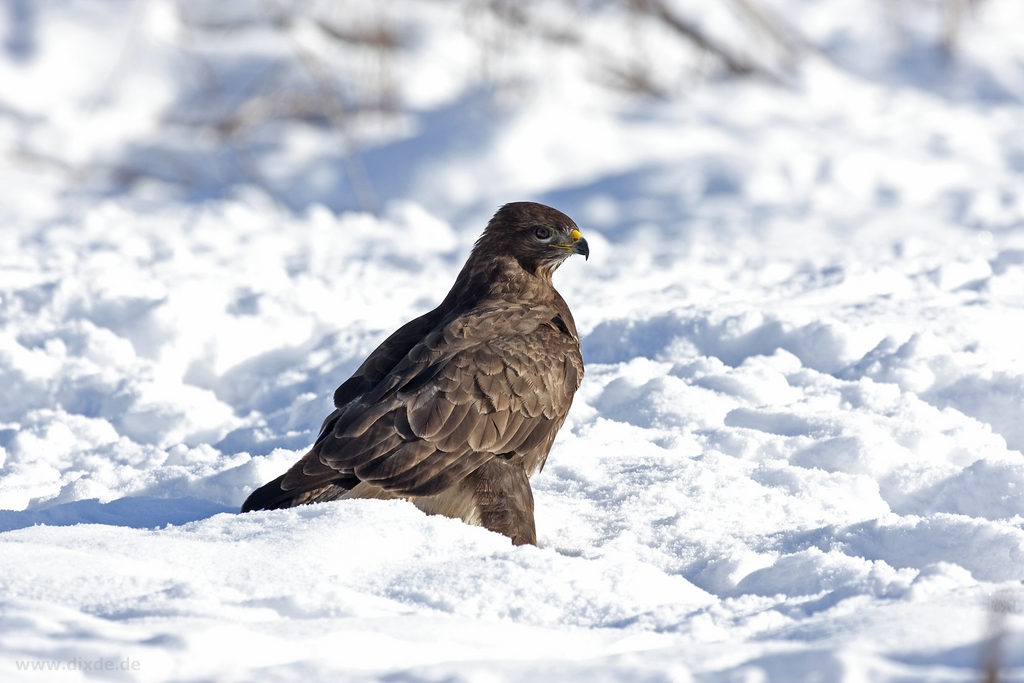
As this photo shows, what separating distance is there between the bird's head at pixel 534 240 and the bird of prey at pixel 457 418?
21 cm

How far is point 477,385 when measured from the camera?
11.9ft

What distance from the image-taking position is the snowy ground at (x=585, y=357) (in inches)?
97.2

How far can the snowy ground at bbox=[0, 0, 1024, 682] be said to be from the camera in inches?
97.2

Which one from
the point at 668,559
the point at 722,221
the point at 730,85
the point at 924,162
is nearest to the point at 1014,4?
the point at 730,85

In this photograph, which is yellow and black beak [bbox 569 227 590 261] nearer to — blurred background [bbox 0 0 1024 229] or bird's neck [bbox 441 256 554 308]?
bird's neck [bbox 441 256 554 308]

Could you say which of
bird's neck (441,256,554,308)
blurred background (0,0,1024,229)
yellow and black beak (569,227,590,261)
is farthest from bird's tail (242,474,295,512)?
blurred background (0,0,1024,229)

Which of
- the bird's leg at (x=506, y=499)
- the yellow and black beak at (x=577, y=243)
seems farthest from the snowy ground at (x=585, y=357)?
the yellow and black beak at (x=577, y=243)

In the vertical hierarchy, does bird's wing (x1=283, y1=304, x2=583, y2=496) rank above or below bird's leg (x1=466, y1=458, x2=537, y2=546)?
above

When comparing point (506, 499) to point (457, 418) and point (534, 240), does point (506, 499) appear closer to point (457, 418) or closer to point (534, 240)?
point (457, 418)

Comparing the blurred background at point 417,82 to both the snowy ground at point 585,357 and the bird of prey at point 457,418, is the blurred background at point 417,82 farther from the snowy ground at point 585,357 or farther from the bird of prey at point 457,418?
the bird of prey at point 457,418

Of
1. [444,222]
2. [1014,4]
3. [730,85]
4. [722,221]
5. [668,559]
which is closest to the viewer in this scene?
[668,559]

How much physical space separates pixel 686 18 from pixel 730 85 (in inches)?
40.3

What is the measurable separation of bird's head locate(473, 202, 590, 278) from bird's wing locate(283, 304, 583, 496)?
1.39ft

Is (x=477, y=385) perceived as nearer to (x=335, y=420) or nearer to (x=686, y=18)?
(x=335, y=420)
